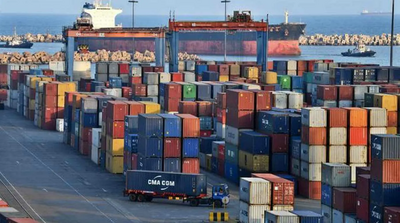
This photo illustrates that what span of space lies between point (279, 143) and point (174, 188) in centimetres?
1043

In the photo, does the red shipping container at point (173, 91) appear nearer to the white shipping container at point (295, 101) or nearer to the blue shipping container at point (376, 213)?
the white shipping container at point (295, 101)

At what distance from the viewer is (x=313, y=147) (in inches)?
3071

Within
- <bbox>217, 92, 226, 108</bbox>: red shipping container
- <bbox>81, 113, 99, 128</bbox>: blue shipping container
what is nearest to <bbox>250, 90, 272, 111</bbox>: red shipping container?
<bbox>217, 92, 226, 108</bbox>: red shipping container

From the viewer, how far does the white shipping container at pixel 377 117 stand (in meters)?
78.4

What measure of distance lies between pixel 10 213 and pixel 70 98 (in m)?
47.8

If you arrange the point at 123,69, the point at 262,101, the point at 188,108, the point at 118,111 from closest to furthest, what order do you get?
the point at 262,101 < the point at 118,111 < the point at 188,108 < the point at 123,69

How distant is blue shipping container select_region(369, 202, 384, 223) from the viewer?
59.5 metres

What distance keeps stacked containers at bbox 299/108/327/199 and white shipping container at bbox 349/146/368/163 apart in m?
1.83

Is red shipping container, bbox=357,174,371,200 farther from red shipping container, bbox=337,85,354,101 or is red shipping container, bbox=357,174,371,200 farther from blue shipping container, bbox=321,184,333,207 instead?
red shipping container, bbox=337,85,354,101

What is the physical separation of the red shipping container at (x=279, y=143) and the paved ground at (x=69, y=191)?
4087mm

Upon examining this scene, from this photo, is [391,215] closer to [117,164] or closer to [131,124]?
[131,124]

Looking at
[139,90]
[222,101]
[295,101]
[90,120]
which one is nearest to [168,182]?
[222,101]

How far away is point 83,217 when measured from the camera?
229 feet

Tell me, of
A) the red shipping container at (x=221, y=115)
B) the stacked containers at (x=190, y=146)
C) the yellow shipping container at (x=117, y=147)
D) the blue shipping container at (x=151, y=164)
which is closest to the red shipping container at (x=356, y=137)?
the stacked containers at (x=190, y=146)
